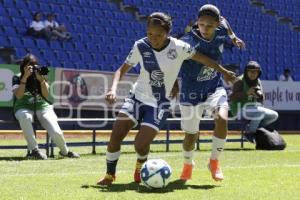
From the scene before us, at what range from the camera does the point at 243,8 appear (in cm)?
2769

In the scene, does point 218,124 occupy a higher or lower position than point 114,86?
lower

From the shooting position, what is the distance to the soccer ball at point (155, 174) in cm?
583

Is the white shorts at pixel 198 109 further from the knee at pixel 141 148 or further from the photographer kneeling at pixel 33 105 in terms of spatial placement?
the photographer kneeling at pixel 33 105

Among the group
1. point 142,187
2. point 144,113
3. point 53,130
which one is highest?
point 144,113

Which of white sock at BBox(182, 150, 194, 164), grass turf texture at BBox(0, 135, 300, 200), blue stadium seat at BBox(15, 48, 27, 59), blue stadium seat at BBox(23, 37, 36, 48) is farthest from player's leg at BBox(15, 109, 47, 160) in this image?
blue stadium seat at BBox(23, 37, 36, 48)

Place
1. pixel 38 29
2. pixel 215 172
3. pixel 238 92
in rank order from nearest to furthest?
pixel 215 172 < pixel 238 92 < pixel 38 29

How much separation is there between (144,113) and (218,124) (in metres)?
0.99

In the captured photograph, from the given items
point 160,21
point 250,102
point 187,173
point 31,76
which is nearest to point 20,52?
point 31,76

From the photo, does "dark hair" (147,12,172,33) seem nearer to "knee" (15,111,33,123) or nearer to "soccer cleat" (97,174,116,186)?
"soccer cleat" (97,174,116,186)

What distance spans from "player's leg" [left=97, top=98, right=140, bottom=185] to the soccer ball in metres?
0.45

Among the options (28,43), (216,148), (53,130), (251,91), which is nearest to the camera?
(216,148)

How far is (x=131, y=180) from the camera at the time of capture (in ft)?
22.2

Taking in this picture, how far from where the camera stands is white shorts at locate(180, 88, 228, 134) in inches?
269

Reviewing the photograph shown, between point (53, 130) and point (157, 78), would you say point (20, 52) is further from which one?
point (157, 78)
